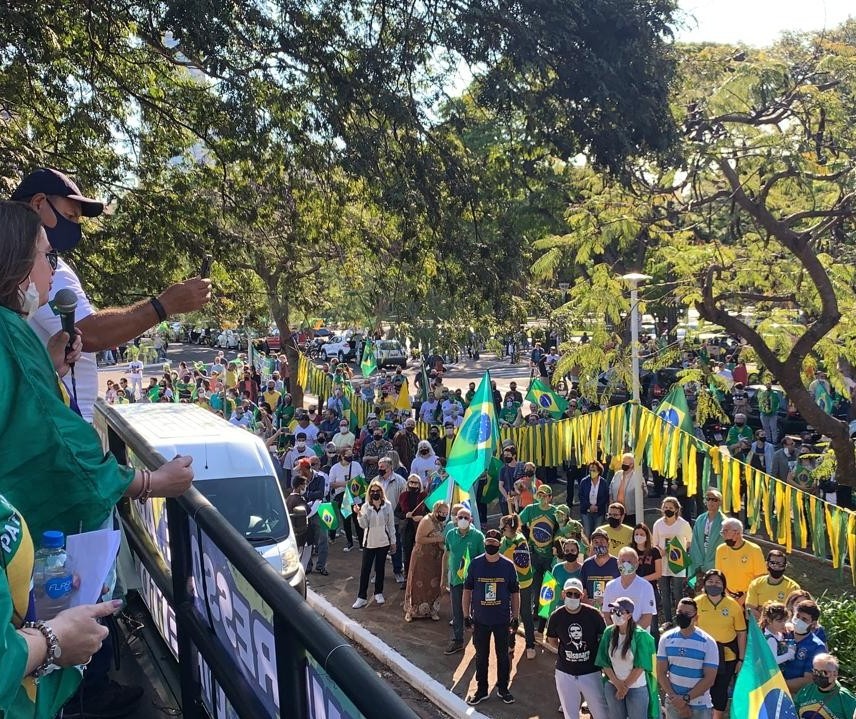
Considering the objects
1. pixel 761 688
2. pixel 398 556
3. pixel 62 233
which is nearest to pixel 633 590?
pixel 761 688

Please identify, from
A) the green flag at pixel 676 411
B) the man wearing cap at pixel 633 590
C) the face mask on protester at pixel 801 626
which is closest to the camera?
the face mask on protester at pixel 801 626

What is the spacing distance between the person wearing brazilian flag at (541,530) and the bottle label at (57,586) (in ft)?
30.2

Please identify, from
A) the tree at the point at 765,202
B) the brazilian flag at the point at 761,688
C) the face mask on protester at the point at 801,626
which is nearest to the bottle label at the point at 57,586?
the brazilian flag at the point at 761,688

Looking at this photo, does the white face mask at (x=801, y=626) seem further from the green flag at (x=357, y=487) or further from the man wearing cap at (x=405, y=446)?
the man wearing cap at (x=405, y=446)

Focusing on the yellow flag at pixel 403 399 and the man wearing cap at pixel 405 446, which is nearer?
the man wearing cap at pixel 405 446

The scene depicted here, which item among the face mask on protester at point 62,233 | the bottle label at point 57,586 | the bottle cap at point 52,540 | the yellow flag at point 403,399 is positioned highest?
the face mask on protester at point 62,233

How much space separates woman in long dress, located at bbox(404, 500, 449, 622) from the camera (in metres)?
11.6

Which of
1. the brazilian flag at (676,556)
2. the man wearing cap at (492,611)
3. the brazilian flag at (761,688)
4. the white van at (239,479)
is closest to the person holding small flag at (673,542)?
the brazilian flag at (676,556)

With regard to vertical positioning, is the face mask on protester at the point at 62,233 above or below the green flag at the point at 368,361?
above

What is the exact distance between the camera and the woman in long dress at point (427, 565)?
11.6m

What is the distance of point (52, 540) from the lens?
2010 millimetres

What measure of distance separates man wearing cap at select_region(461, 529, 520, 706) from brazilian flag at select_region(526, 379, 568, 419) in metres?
9.91

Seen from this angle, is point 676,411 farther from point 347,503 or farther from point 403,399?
point 403,399

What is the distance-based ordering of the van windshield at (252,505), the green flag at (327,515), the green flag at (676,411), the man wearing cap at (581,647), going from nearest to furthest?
the man wearing cap at (581,647), the van windshield at (252,505), the green flag at (676,411), the green flag at (327,515)
